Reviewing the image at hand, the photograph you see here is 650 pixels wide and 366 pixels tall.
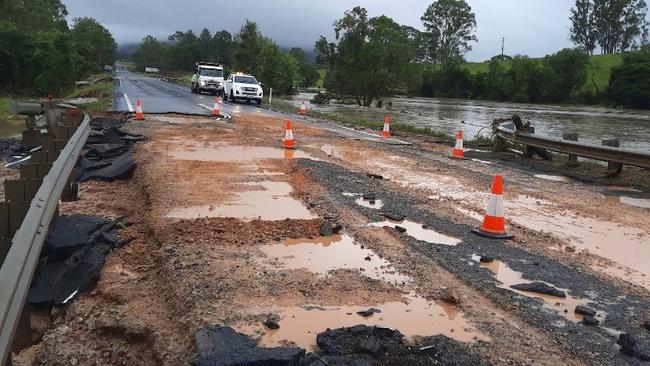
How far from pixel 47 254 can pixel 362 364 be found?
346cm

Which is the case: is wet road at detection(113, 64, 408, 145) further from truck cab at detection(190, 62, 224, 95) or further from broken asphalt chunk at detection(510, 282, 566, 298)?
broken asphalt chunk at detection(510, 282, 566, 298)

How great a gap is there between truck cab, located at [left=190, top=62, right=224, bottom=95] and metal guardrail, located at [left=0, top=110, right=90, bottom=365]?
3678 centimetres

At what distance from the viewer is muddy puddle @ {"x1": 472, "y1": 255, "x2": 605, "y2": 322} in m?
4.60

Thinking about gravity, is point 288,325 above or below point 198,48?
below

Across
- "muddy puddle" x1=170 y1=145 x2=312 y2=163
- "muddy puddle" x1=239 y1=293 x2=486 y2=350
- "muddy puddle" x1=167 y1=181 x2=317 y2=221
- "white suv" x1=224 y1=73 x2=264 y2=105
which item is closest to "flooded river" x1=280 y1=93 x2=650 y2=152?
"white suv" x1=224 y1=73 x2=264 y2=105

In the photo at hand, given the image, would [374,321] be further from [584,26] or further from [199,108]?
[584,26]

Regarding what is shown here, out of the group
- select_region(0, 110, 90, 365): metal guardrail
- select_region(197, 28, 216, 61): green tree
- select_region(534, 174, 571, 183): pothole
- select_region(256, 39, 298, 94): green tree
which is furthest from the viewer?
select_region(197, 28, 216, 61): green tree

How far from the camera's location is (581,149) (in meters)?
12.9

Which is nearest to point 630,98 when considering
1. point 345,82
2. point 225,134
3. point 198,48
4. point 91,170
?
point 345,82

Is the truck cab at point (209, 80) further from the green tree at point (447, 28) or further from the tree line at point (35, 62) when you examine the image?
the green tree at point (447, 28)

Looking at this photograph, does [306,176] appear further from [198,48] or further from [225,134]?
[198,48]

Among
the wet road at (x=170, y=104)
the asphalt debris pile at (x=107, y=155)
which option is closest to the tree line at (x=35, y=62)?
the wet road at (x=170, y=104)

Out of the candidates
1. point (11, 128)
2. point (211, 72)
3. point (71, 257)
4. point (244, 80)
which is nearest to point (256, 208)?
point (71, 257)

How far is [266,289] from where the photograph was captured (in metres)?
4.70
